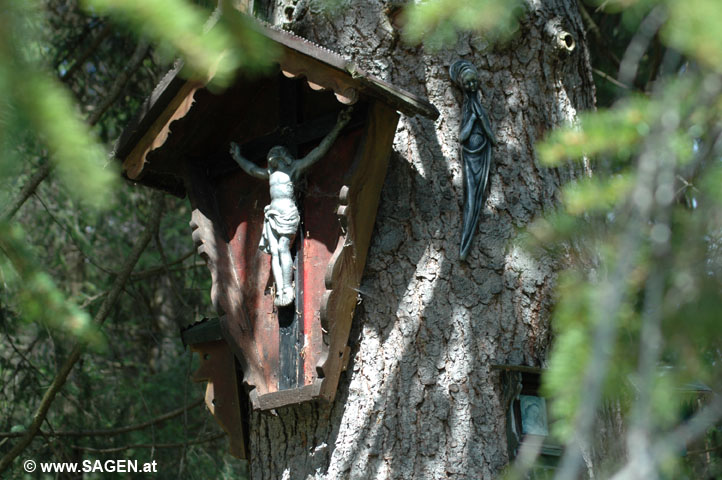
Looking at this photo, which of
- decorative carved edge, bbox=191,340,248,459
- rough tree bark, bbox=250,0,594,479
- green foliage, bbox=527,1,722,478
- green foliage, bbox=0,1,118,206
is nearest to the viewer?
green foliage, bbox=527,1,722,478

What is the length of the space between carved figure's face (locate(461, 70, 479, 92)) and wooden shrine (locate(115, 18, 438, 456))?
1.07ft

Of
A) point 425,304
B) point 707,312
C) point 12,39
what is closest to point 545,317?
point 425,304

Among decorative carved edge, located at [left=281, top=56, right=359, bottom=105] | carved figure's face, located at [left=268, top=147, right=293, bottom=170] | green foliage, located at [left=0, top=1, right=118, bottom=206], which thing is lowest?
green foliage, located at [left=0, top=1, right=118, bottom=206]

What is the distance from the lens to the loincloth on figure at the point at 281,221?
3268 mm

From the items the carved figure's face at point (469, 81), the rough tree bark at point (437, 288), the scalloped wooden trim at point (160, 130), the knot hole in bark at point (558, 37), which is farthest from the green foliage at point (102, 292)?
the knot hole in bark at point (558, 37)

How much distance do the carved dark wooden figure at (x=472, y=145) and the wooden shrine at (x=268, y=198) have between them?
27 centimetres

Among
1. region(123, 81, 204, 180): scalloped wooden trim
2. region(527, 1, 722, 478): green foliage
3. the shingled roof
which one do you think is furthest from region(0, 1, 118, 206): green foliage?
region(123, 81, 204, 180): scalloped wooden trim

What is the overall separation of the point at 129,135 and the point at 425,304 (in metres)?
1.33

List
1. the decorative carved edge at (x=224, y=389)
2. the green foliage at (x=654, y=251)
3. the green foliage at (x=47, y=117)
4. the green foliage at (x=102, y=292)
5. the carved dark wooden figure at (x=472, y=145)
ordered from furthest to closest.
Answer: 1. the green foliage at (x=102, y=292)
2. the decorative carved edge at (x=224, y=389)
3. the carved dark wooden figure at (x=472, y=145)
4. the green foliage at (x=47, y=117)
5. the green foliage at (x=654, y=251)

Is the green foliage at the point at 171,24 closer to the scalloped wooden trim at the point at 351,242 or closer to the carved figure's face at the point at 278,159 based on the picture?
the scalloped wooden trim at the point at 351,242

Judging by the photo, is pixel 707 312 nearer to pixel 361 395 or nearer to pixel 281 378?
pixel 361 395

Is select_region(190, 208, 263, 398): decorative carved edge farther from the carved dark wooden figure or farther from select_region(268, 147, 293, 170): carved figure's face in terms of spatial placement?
the carved dark wooden figure

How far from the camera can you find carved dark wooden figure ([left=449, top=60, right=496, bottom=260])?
3211mm

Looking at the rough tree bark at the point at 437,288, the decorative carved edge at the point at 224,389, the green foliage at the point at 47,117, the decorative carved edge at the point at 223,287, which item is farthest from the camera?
the decorative carved edge at the point at 224,389
